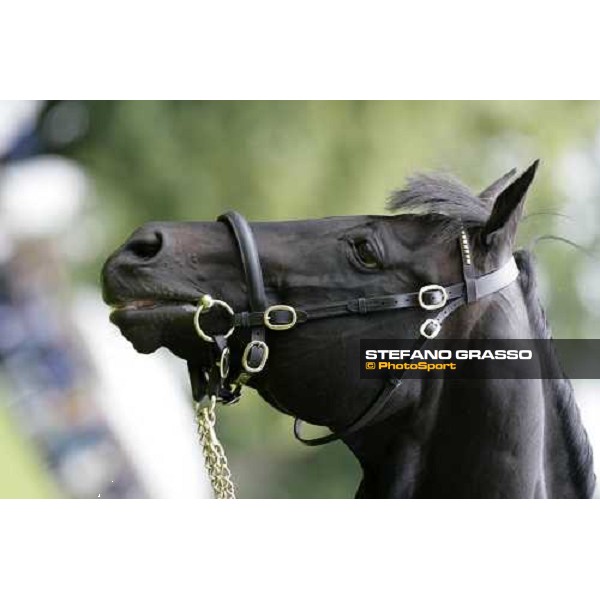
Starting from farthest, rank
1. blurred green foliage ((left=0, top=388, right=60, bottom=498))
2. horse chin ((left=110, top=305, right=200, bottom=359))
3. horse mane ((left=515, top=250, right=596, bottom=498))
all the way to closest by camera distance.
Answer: blurred green foliage ((left=0, top=388, right=60, bottom=498)), horse mane ((left=515, top=250, right=596, bottom=498)), horse chin ((left=110, top=305, right=200, bottom=359))

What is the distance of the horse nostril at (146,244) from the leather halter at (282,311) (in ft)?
0.54

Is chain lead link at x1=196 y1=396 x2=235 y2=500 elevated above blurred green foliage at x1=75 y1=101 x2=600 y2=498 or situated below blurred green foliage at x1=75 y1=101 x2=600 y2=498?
below

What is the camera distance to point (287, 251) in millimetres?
2168

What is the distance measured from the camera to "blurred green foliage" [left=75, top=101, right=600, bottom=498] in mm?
3037

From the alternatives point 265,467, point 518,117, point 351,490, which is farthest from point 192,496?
point 518,117

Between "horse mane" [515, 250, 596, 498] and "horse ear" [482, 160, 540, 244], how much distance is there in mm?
149

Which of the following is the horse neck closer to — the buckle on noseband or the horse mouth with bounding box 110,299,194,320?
the buckle on noseband

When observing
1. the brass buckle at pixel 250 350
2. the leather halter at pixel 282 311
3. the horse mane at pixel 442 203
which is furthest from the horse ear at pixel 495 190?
the brass buckle at pixel 250 350

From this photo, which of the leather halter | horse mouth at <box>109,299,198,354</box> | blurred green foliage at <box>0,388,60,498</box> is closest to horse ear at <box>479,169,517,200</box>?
the leather halter

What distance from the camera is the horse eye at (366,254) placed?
217 centimetres

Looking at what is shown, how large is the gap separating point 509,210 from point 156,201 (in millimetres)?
1670

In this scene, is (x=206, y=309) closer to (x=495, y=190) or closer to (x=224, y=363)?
(x=224, y=363)

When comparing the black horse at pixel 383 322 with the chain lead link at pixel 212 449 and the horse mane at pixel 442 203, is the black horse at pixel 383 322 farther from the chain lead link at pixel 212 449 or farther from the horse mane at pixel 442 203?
the chain lead link at pixel 212 449

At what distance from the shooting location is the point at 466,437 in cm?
217
